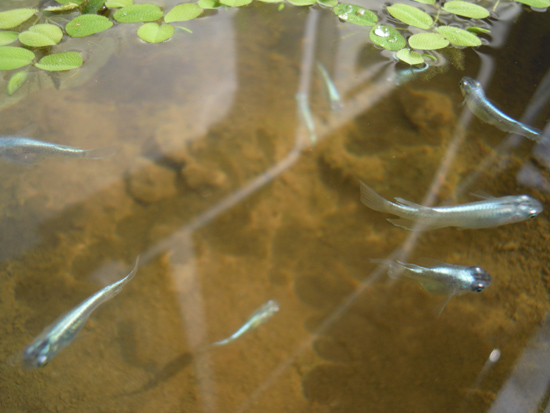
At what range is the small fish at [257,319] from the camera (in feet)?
4.56

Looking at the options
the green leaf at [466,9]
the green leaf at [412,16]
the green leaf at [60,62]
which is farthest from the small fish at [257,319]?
the green leaf at [466,9]

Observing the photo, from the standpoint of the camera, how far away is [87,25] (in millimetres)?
2387

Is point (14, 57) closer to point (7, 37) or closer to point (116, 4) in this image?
point (7, 37)

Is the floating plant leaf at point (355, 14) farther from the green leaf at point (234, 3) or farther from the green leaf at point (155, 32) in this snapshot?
the green leaf at point (155, 32)

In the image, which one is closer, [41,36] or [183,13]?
[41,36]

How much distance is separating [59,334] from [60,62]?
63.9 inches

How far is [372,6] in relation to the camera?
267cm

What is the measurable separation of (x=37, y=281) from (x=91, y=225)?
0.29 meters

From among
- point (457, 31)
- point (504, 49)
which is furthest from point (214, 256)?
point (504, 49)

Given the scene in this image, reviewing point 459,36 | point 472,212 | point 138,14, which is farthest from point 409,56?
point 138,14

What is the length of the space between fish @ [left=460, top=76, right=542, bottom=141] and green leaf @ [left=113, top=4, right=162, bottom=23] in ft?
6.50

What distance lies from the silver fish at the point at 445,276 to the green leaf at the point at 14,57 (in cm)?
229

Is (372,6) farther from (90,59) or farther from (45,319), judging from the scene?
(45,319)

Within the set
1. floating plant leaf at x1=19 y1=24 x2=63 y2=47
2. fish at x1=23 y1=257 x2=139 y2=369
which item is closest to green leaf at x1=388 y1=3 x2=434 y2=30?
floating plant leaf at x1=19 y1=24 x2=63 y2=47
